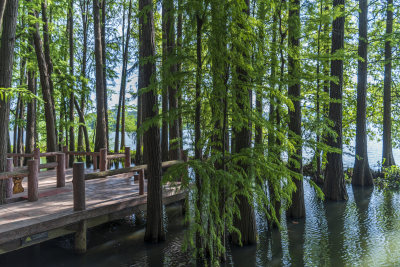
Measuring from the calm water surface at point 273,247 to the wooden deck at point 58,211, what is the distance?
0.77 m

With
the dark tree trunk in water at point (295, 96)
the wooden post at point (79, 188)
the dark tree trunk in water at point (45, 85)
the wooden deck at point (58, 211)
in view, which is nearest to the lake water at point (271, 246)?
the dark tree trunk in water at point (295, 96)

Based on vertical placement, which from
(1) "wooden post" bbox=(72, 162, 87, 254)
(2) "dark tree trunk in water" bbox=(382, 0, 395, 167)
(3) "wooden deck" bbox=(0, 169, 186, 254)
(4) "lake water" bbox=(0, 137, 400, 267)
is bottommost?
(4) "lake water" bbox=(0, 137, 400, 267)

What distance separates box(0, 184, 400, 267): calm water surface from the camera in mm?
5922

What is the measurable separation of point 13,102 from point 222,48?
22.0 m

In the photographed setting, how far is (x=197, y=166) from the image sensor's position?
3797mm

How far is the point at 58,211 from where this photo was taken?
19.1 ft

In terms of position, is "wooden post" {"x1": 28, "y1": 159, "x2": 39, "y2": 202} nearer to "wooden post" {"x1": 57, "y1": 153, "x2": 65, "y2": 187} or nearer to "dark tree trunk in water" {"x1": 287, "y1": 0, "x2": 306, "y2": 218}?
"wooden post" {"x1": 57, "y1": 153, "x2": 65, "y2": 187}

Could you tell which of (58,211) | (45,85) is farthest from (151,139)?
(45,85)

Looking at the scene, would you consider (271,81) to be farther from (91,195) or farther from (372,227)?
(372,227)

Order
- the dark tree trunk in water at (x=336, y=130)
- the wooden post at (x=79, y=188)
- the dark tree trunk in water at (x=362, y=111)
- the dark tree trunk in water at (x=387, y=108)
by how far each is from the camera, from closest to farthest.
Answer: the wooden post at (x=79, y=188)
the dark tree trunk in water at (x=336, y=130)
the dark tree trunk in water at (x=362, y=111)
the dark tree trunk in water at (x=387, y=108)

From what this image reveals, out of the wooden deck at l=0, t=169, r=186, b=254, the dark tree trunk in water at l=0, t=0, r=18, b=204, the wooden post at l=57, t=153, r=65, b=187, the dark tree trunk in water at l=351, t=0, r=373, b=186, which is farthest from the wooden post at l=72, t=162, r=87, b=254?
the dark tree trunk in water at l=351, t=0, r=373, b=186

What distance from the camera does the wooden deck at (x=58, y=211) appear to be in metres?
4.96

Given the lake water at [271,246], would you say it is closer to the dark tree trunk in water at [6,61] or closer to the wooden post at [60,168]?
the wooden post at [60,168]

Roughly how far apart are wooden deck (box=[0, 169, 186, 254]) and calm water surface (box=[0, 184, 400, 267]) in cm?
77
